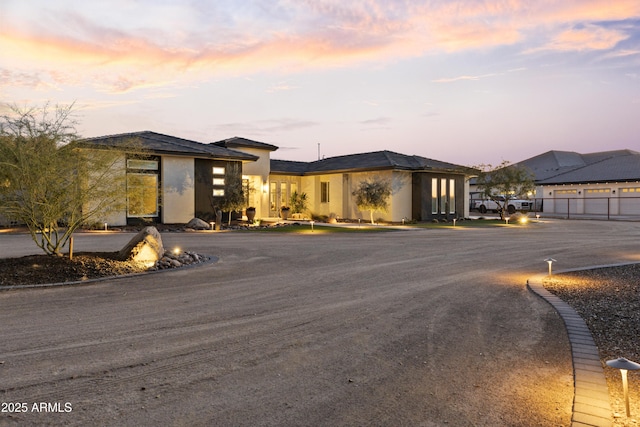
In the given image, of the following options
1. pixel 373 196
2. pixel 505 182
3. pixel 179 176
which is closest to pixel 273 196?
pixel 373 196

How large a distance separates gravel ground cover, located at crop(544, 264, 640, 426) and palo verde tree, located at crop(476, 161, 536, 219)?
23.5 meters

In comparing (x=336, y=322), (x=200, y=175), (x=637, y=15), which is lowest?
(x=336, y=322)

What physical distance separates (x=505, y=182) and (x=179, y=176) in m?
23.8

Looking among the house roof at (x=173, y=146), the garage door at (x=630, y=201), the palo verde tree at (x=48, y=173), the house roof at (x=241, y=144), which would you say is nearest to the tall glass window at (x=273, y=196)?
the house roof at (x=241, y=144)

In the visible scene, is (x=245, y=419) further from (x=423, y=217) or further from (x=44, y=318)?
(x=423, y=217)

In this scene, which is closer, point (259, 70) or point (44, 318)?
point (44, 318)

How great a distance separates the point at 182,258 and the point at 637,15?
52.2ft

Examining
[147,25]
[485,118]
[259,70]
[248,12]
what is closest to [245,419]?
[248,12]

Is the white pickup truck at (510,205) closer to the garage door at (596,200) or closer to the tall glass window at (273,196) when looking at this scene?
the garage door at (596,200)

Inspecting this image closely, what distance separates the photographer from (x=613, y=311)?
5.87 m

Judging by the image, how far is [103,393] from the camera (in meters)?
3.40

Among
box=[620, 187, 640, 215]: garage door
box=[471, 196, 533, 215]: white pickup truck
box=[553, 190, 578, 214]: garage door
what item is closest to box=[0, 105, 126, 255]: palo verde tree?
box=[471, 196, 533, 215]: white pickup truck

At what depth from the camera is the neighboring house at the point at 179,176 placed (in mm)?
21938

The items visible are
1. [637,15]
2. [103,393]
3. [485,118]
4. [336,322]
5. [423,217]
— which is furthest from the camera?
[485,118]
